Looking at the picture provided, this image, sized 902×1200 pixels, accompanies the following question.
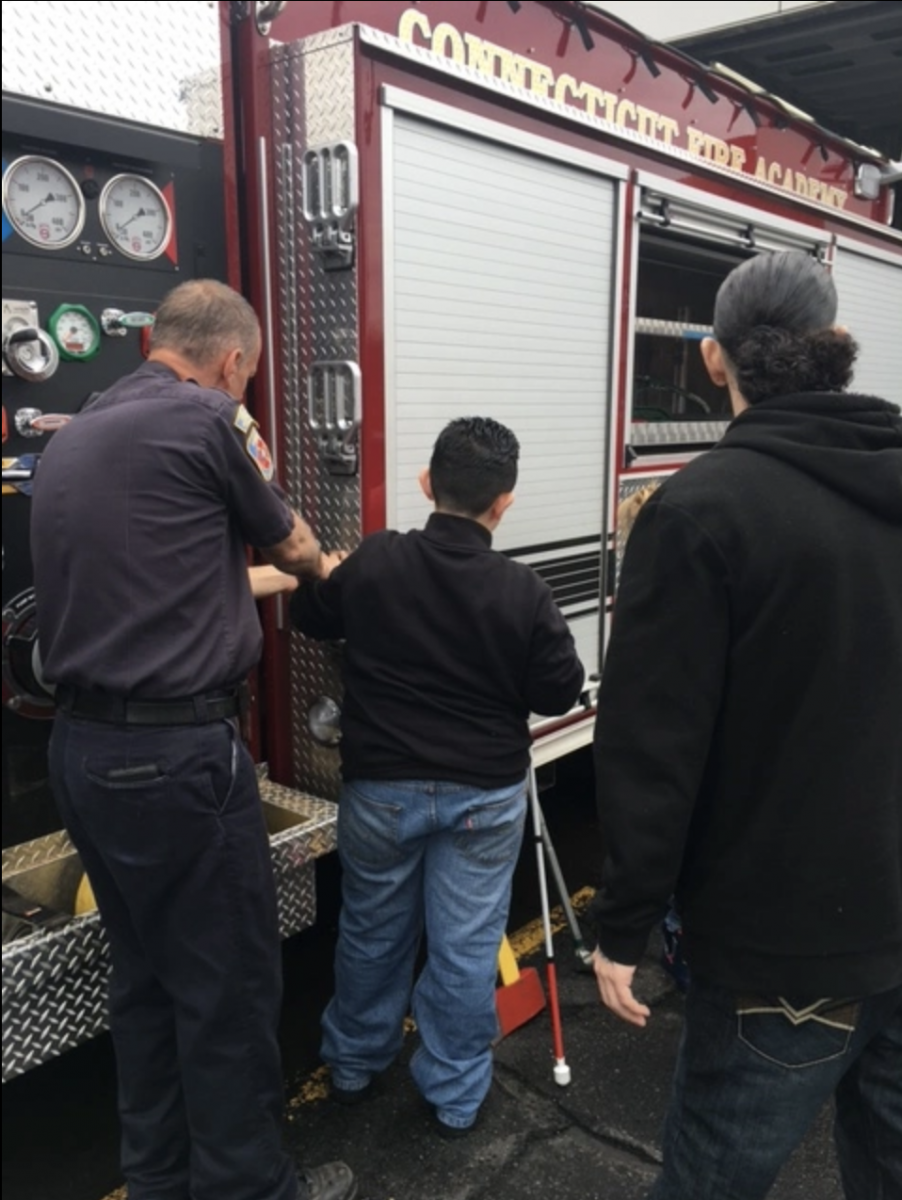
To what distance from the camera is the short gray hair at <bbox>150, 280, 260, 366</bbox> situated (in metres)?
2.18

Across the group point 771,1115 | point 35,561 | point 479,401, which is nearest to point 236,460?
point 35,561

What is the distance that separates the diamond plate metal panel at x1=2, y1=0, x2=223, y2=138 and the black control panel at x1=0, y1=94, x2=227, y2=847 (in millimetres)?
40

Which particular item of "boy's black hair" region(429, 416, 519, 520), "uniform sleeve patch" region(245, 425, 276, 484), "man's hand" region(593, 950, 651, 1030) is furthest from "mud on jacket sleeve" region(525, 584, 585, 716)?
"man's hand" region(593, 950, 651, 1030)

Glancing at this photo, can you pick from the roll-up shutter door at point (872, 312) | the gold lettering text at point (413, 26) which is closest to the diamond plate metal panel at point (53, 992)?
the gold lettering text at point (413, 26)

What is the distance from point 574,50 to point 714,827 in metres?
2.84

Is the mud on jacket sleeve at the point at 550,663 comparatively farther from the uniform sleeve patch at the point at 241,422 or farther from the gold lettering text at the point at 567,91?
the gold lettering text at the point at 567,91

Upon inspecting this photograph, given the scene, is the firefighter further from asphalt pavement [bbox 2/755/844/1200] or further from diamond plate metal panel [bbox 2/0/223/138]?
diamond plate metal panel [bbox 2/0/223/138]

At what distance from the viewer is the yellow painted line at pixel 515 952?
112 inches

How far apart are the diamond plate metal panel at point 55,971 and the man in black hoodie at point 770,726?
3.83ft

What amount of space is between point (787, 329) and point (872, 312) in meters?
3.74

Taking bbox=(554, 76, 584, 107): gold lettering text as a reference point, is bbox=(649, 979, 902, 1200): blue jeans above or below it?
below

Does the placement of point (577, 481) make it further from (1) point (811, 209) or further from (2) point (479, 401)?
(1) point (811, 209)

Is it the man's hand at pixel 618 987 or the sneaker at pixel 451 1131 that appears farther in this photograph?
the sneaker at pixel 451 1131

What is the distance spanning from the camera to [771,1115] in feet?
5.64
